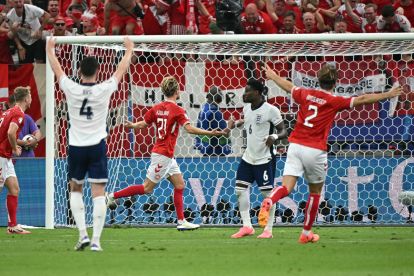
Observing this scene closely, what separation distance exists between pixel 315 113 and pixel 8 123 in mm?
5204

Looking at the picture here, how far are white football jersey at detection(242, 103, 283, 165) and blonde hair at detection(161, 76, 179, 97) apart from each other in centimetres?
140

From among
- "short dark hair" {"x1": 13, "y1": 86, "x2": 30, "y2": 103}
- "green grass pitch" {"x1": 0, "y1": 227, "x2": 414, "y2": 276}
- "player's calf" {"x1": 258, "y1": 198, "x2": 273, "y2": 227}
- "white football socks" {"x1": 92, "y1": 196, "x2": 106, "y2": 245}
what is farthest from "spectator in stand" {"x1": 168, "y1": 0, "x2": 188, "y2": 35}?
"white football socks" {"x1": 92, "y1": 196, "x2": 106, "y2": 245}

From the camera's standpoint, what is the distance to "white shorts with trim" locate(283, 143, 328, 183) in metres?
13.4

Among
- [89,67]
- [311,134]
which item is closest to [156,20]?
[311,134]

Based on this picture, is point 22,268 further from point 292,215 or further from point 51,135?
point 292,215

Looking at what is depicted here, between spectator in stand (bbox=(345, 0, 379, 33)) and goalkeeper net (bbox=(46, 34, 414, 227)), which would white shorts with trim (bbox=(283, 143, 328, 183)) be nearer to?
goalkeeper net (bbox=(46, 34, 414, 227))

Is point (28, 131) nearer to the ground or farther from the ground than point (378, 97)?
nearer to the ground

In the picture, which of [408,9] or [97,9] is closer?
[408,9]

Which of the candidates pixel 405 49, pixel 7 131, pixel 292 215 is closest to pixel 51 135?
pixel 7 131

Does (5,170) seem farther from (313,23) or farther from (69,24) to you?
(313,23)

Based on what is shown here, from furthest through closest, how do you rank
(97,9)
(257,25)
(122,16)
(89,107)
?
(97,9), (122,16), (257,25), (89,107)

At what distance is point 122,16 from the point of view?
2108 cm

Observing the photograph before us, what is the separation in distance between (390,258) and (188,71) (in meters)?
7.66

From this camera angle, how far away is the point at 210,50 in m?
18.5
